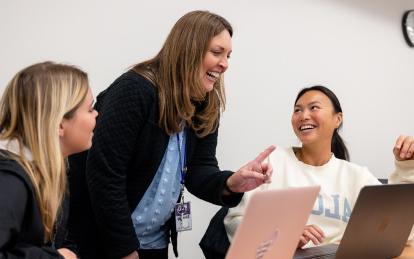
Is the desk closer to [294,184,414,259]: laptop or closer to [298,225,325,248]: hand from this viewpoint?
[294,184,414,259]: laptop

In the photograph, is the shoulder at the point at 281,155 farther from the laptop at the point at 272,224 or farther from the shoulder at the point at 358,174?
the laptop at the point at 272,224

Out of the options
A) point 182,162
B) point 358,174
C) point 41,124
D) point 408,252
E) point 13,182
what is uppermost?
point 41,124

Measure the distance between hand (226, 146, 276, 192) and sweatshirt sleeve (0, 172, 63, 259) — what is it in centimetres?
73

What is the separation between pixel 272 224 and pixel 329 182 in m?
1.14

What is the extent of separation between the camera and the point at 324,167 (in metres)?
2.22

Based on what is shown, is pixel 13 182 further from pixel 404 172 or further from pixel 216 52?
pixel 404 172

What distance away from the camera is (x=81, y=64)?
6.95 feet

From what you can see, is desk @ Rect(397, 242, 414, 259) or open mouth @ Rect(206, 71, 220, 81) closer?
desk @ Rect(397, 242, 414, 259)

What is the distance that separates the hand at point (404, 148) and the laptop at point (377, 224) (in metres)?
0.53

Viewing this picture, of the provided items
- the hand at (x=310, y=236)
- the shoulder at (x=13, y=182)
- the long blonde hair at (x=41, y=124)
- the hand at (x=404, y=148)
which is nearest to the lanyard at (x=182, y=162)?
the hand at (x=310, y=236)

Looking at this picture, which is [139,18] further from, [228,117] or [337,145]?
[337,145]

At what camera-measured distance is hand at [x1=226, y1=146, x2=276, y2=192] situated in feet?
5.14

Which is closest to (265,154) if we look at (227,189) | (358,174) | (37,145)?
(227,189)

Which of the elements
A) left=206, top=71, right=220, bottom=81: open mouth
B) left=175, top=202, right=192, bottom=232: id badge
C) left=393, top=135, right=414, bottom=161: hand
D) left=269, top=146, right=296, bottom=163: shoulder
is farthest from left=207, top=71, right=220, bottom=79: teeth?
left=393, top=135, right=414, bottom=161: hand
